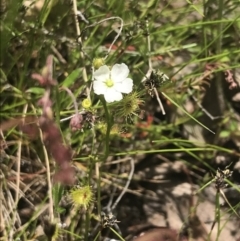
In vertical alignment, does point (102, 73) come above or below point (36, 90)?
above

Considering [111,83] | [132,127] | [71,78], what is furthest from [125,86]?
[132,127]

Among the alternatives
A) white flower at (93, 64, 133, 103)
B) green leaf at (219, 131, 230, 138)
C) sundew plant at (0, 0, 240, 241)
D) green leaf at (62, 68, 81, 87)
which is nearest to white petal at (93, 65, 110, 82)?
white flower at (93, 64, 133, 103)

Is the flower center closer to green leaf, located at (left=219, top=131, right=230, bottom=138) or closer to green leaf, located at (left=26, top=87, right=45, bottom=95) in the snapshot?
green leaf, located at (left=26, top=87, right=45, bottom=95)

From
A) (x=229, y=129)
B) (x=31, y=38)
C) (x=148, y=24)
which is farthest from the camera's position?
(x=229, y=129)

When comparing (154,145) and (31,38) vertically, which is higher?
(31,38)

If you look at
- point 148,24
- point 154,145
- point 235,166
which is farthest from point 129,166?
point 148,24

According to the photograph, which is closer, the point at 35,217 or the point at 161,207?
the point at 35,217

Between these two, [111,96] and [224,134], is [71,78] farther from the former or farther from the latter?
[224,134]

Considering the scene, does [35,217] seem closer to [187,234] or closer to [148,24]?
[187,234]
